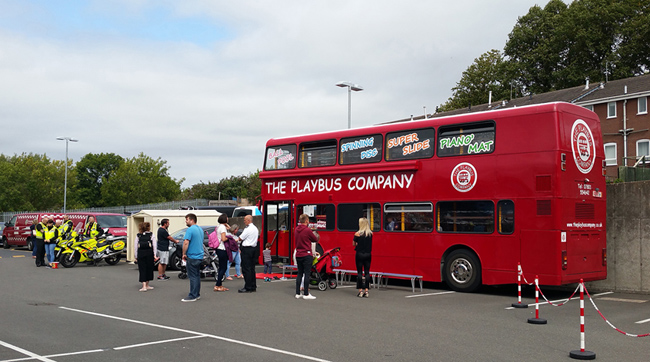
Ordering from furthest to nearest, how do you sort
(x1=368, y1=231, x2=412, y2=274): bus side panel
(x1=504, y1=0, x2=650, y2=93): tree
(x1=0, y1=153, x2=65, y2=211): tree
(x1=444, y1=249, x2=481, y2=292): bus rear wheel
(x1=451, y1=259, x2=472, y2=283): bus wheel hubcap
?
(x1=0, y1=153, x2=65, y2=211): tree, (x1=504, y1=0, x2=650, y2=93): tree, (x1=368, y1=231, x2=412, y2=274): bus side panel, (x1=451, y1=259, x2=472, y2=283): bus wheel hubcap, (x1=444, y1=249, x2=481, y2=292): bus rear wheel

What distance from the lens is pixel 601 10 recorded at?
55344 millimetres

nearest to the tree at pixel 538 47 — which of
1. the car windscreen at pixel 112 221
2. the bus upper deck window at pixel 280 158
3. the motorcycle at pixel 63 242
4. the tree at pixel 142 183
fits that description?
the tree at pixel 142 183

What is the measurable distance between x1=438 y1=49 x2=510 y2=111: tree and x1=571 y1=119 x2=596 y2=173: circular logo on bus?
50000 mm

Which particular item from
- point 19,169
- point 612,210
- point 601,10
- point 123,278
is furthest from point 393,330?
point 19,169

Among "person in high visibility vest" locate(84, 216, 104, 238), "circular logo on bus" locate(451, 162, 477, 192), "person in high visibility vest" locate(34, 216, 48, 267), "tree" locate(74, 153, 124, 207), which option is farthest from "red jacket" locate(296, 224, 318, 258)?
"tree" locate(74, 153, 124, 207)

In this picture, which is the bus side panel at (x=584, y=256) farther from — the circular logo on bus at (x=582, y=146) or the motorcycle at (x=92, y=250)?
the motorcycle at (x=92, y=250)

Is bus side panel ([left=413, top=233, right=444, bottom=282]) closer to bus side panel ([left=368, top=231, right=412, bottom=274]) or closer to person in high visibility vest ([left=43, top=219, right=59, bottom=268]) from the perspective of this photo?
bus side panel ([left=368, top=231, right=412, bottom=274])

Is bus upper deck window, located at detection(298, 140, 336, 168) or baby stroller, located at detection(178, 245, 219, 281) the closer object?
bus upper deck window, located at detection(298, 140, 336, 168)

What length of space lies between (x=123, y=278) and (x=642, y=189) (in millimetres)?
13664

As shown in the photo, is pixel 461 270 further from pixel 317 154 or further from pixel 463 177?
pixel 317 154

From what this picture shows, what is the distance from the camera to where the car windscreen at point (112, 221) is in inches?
1067

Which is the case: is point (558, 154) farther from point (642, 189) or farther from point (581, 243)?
point (642, 189)

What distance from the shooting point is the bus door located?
1841 cm

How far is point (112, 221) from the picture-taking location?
27438 millimetres
